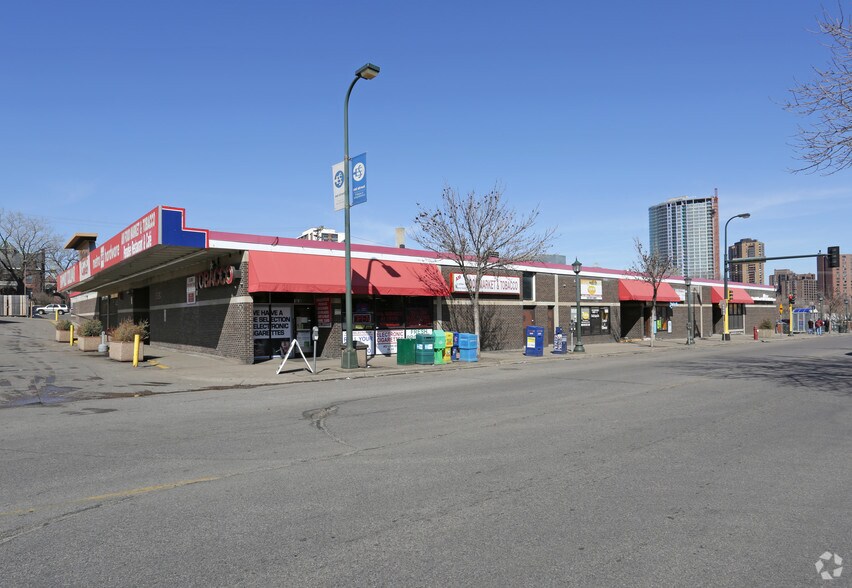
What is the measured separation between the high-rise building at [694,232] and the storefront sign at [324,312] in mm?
71395

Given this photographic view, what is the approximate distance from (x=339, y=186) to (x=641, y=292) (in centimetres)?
2594

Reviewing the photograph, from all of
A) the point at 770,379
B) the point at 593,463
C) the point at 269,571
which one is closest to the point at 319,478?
the point at 269,571

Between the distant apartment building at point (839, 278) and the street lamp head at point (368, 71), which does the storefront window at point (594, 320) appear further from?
the distant apartment building at point (839, 278)

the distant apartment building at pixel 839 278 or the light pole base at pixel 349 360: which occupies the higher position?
the distant apartment building at pixel 839 278

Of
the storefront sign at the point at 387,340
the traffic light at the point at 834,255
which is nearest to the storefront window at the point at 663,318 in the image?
the traffic light at the point at 834,255

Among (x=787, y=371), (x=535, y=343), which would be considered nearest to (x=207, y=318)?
(x=535, y=343)

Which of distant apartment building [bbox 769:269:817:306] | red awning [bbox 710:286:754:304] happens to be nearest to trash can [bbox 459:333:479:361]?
red awning [bbox 710:286:754:304]

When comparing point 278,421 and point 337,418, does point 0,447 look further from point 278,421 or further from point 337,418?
point 337,418

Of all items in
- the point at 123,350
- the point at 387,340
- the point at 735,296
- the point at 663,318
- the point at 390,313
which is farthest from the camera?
the point at 735,296

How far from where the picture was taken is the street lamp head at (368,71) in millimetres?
17234

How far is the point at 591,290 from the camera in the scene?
3556 cm

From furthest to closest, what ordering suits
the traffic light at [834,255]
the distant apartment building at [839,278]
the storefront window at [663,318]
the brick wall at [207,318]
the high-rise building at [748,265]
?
1. the distant apartment building at [839,278]
2. the high-rise building at [748,265]
3. the storefront window at [663,318]
4. the traffic light at [834,255]
5. the brick wall at [207,318]

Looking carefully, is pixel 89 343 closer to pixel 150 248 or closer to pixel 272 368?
pixel 150 248

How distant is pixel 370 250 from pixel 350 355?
6358 mm
